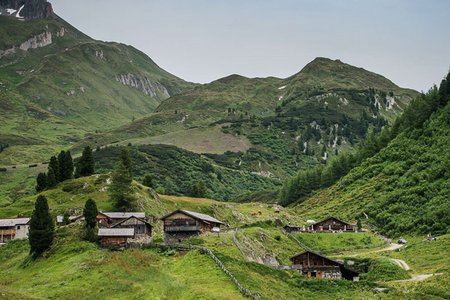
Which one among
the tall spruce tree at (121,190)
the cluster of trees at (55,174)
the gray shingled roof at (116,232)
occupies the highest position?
the cluster of trees at (55,174)

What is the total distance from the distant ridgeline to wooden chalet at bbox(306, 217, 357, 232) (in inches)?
331

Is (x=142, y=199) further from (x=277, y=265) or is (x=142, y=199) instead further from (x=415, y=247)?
(x=415, y=247)

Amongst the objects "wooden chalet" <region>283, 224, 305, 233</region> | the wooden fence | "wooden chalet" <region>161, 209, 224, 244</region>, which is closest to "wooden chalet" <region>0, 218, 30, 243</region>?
"wooden chalet" <region>161, 209, 224, 244</region>

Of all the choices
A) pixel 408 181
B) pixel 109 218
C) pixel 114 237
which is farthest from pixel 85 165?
pixel 408 181

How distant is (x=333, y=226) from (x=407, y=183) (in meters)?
30.0

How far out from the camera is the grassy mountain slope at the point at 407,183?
132000mm

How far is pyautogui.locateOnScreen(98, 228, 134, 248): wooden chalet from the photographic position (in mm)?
95287

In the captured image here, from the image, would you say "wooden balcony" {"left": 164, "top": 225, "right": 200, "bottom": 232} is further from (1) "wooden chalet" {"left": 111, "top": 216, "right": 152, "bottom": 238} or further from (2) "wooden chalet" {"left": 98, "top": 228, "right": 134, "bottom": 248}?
(2) "wooden chalet" {"left": 98, "top": 228, "right": 134, "bottom": 248}

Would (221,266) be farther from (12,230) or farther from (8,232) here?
(8,232)

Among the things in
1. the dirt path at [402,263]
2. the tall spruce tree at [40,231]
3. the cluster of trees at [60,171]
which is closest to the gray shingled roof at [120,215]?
the tall spruce tree at [40,231]

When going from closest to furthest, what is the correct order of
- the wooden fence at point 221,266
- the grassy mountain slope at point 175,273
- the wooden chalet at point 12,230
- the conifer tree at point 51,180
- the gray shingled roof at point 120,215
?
the wooden fence at point 221,266, the grassy mountain slope at point 175,273, the gray shingled roof at point 120,215, the wooden chalet at point 12,230, the conifer tree at point 51,180

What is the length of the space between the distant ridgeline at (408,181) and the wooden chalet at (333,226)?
8.40 meters

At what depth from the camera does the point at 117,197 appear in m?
133

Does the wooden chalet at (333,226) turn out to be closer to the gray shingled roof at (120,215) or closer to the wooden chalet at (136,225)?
the gray shingled roof at (120,215)
